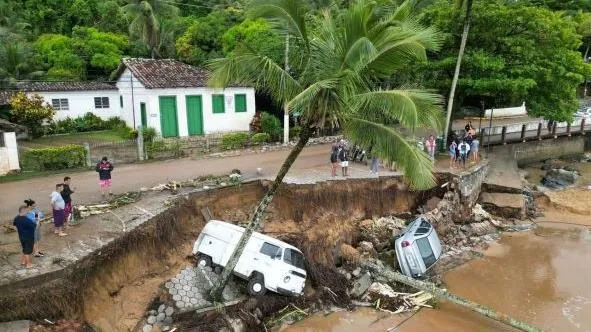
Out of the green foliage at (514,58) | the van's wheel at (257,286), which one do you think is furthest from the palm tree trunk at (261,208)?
the green foliage at (514,58)

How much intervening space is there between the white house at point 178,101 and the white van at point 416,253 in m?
14.9

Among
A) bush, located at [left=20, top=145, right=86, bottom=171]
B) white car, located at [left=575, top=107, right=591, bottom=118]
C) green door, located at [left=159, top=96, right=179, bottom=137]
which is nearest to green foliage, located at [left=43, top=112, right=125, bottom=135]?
green door, located at [left=159, top=96, right=179, bottom=137]

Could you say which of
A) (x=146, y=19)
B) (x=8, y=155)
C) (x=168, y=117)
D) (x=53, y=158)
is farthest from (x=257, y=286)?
(x=146, y=19)

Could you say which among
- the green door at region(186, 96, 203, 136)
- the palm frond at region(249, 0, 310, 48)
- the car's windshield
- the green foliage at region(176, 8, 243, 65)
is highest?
the green foliage at region(176, 8, 243, 65)

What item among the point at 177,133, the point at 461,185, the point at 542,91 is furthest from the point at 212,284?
the point at 542,91

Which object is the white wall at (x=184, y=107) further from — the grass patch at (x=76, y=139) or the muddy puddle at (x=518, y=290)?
the muddy puddle at (x=518, y=290)

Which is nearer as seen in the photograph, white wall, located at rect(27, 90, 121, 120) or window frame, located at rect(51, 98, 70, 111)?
window frame, located at rect(51, 98, 70, 111)

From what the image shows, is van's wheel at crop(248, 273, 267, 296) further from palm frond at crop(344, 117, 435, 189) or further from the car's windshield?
palm frond at crop(344, 117, 435, 189)

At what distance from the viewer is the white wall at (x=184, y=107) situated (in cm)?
2697

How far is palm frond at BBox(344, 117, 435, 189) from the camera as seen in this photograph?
8.94 m

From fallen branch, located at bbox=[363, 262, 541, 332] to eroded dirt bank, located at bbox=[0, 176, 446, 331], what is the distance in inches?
66.9

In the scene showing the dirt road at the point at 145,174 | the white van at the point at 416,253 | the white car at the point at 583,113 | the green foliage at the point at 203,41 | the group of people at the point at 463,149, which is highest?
the green foliage at the point at 203,41

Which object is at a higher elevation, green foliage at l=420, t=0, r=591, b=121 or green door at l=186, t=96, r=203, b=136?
green foliage at l=420, t=0, r=591, b=121

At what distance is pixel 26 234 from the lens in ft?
35.7
